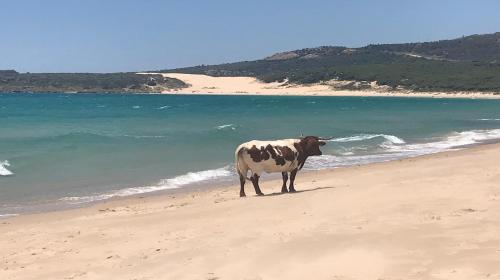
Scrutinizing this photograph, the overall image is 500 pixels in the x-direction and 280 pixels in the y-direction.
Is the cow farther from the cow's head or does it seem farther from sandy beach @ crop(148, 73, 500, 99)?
sandy beach @ crop(148, 73, 500, 99)

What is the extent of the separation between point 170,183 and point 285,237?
10.3 metres

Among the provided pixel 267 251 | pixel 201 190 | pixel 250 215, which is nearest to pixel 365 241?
pixel 267 251

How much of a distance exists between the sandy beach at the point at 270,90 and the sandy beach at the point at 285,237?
95.5 metres

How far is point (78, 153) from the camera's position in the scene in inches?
1064

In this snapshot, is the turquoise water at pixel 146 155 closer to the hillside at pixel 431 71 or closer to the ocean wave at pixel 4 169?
the ocean wave at pixel 4 169

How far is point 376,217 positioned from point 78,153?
19370 mm

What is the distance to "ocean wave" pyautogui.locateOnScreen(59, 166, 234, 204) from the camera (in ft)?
54.3

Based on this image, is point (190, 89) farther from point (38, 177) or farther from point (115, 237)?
point (115, 237)

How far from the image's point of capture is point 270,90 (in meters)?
143

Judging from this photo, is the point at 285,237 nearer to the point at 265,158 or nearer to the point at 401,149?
the point at 265,158

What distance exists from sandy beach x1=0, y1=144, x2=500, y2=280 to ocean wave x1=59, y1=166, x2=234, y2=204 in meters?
2.19

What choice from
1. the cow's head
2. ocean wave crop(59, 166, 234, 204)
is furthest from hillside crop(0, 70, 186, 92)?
the cow's head

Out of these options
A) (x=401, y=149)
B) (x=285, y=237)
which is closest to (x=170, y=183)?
(x=285, y=237)

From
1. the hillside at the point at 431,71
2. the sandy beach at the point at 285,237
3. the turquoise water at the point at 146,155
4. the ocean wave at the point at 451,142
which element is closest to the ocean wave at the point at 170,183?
the turquoise water at the point at 146,155
